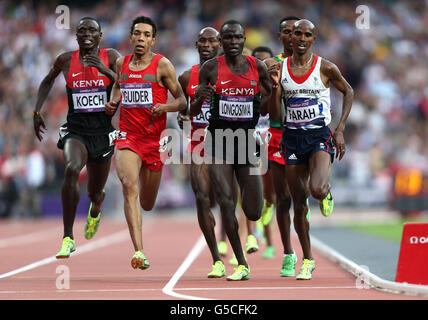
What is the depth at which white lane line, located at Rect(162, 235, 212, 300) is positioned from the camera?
348 inches

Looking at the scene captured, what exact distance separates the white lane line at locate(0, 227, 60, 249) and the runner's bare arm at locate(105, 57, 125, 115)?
7740mm

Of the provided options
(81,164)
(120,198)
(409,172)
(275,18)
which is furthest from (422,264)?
(275,18)

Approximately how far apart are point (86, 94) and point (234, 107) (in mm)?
2126

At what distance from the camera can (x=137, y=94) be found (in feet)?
35.6

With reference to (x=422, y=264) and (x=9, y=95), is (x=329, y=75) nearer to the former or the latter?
(x=422, y=264)

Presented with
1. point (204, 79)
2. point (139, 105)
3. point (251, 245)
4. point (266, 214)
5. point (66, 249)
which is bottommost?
point (251, 245)

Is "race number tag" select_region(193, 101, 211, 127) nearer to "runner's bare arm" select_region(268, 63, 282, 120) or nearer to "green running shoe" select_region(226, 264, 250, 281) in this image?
"runner's bare arm" select_region(268, 63, 282, 120)

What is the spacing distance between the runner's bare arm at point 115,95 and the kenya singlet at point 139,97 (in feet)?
0.21

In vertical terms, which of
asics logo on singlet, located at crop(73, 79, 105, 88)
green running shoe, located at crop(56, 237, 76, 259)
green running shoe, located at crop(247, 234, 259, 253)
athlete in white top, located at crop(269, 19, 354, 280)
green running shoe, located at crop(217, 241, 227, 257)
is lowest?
green running shoe, located at crop(217, 241, 227, 257)

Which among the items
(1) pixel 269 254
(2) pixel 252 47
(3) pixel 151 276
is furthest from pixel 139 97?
(2) pixel 252 47

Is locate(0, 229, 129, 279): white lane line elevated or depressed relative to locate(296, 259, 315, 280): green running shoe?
depressed

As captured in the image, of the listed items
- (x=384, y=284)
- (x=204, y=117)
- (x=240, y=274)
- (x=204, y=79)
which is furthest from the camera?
(x=204, y=117)

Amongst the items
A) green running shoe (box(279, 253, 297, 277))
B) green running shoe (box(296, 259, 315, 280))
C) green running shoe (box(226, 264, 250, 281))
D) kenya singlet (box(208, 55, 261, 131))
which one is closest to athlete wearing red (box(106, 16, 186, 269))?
kenya singlet (box(208, 55, 261, 131))

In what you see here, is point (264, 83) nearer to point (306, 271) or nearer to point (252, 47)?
point (306, 271)
